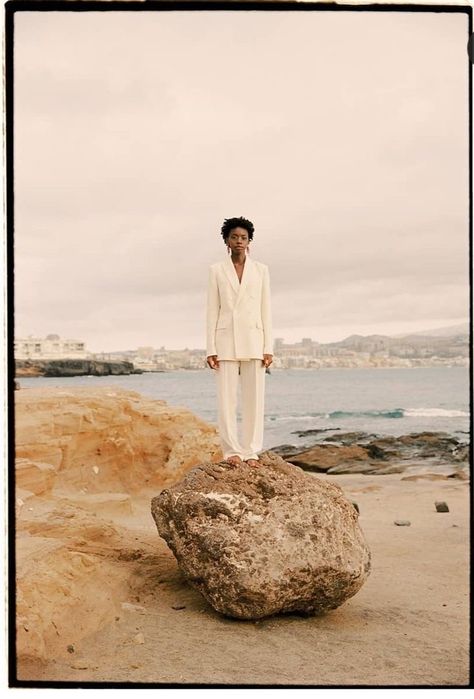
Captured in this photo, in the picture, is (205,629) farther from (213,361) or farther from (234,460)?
(213,361)

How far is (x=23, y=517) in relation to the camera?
676 centimetres

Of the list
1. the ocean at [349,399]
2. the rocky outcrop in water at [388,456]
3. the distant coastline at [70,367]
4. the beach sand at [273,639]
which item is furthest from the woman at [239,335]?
the ocean at [349,399]

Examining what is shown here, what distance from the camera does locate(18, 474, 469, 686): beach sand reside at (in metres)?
4.84

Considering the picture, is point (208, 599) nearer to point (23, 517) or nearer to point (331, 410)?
point (23, 517)

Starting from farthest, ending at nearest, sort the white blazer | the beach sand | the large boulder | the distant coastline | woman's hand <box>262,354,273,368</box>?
the distant coastline
woman's hand <box>262,354,273,368</box>
the white blazer
the large boulder
the beach sand

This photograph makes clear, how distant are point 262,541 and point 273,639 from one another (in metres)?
0.65

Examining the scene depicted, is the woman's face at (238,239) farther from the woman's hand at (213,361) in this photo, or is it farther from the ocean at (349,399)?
the ocean at (349,399)

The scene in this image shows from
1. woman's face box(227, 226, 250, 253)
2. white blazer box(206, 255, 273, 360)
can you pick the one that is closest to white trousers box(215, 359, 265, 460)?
white blazer box(206, 255, 273, 360)

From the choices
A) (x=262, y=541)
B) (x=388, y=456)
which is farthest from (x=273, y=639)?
(x=388, y=456)

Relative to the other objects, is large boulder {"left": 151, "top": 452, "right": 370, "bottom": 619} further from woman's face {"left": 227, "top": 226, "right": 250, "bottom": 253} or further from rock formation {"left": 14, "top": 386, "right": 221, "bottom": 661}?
woman's face {"left": 227, "top": 226, "right": 250, "bottom": 253}

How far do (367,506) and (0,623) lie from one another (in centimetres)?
712

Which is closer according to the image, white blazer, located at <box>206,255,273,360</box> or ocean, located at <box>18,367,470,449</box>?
white blazer, located at <box>206,255,273,360</box>

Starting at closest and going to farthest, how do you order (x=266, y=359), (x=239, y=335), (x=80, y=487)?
1. (x=239, y=335)
2. (x=266, y=359)
3. (x=80, y=487)

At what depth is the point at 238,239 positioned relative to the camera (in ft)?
18.7
